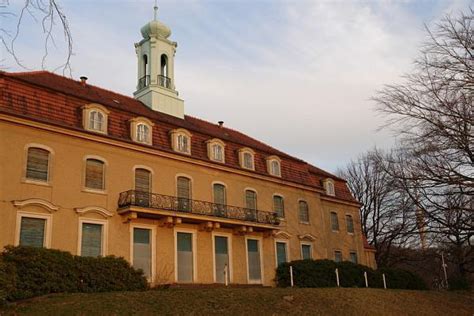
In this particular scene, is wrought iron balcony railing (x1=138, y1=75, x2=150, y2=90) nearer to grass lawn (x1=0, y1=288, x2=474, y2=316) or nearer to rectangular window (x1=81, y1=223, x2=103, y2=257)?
rectangular window (x1=81, y1=223, x2=103, y2=257)

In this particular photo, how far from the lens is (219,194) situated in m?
26.2

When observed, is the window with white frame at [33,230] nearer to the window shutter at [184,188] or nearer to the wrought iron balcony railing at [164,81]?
the window shutter at [184,188]

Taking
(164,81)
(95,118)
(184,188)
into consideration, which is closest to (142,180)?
(184,188)

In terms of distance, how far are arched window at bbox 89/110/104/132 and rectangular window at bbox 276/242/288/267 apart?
40.7ft

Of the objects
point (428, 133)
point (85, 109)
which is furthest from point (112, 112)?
point (428, 133)

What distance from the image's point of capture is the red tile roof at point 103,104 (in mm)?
19469

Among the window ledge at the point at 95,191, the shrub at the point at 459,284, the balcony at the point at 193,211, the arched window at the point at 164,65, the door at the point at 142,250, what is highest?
the arched window at the point at 164,65

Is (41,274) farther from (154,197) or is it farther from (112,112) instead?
(112,112)

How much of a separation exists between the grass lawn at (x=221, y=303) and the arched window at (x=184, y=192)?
742 cm

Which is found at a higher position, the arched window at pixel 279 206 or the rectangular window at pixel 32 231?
the arched window at pixel 279 206

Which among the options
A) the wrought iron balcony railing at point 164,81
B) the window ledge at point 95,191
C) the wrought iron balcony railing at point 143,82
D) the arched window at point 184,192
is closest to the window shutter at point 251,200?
the arched window at point 184,192

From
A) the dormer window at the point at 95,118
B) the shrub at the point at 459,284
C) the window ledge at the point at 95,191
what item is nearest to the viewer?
the window ledge at the point at 95,191

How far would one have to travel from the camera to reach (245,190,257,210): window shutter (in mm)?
27562

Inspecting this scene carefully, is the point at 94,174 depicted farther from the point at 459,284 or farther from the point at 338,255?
the point at 459,284
